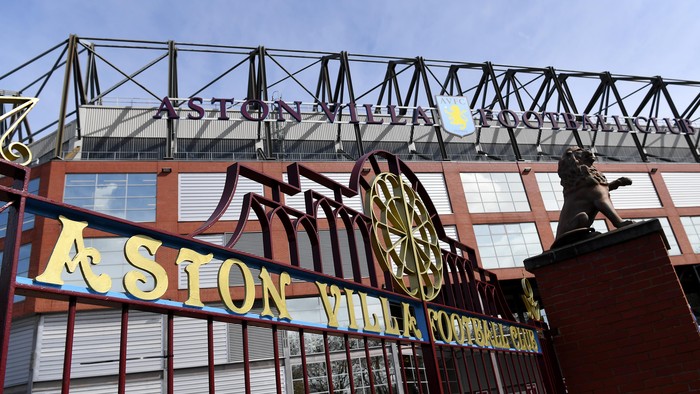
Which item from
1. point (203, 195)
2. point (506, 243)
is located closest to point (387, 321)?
point (203, 195)

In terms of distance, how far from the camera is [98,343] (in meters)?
18.6

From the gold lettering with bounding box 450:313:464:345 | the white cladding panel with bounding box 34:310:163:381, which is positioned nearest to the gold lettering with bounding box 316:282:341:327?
the gold lettering with bounding box 450:313:464:345

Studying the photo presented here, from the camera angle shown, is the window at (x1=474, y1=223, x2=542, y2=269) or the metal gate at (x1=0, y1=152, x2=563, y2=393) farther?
the window at (x1=474, y1=223, x2=542, y2=269)

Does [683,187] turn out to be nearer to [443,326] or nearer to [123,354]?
[443,326]

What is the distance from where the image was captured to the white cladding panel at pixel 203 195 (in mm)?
22484

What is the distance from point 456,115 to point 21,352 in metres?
24.8

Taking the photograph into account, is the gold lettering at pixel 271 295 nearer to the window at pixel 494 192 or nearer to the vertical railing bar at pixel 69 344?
the vertical railing bar at pixel 69 344

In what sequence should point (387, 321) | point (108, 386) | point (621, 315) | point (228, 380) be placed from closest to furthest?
point (387, 321)
point (621, 315)
point (108, 386)
point (228, 380)

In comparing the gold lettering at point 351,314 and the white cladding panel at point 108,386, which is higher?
the white cladding panel at point 108,386

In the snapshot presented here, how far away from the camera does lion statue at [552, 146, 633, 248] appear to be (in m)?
5.88

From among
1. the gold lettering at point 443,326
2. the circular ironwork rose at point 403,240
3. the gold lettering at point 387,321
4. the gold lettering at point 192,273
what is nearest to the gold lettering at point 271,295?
the gold lettering at point 192,273

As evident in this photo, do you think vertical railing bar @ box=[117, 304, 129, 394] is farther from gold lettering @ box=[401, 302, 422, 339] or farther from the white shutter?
the white shutter

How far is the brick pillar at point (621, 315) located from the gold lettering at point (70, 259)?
5.07 meters

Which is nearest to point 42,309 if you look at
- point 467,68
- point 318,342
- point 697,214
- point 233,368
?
point 233,368
